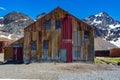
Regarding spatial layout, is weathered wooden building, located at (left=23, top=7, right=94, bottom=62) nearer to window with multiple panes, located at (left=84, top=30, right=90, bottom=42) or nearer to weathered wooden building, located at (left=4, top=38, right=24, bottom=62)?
window with multiple panes, located at (left=84, top=30, right=90, bottom=42)

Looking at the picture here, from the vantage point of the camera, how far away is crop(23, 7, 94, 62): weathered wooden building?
4181cm

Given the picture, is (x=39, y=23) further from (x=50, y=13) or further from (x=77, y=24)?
(x=77, y=24)

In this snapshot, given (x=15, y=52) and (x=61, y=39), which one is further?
(x=15, y=52)

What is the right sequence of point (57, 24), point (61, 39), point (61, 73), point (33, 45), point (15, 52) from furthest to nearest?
point (15, 52), point (33, 45), point (57, 24), point (61, 39), point (61, 73)

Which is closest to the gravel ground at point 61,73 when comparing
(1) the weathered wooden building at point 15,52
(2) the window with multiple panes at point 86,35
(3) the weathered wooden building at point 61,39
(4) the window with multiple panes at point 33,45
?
(3) the weathered wooden building at point 61,39

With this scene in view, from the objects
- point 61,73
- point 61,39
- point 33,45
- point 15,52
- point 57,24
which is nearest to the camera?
point 61,73

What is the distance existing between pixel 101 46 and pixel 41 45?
47.0 m

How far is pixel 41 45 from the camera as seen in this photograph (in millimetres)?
42281

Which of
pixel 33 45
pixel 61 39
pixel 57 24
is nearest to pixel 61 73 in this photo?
pixel 61 39

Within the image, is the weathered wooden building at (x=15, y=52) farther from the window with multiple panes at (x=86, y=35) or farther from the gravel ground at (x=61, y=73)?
the gravel ground at (x=61, y=73)

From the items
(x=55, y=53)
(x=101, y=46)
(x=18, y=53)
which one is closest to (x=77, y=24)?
(x=55, y=53)

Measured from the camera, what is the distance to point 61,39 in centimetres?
4200

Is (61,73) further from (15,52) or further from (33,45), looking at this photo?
(15,52)

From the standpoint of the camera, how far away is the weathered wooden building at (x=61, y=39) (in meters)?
41.8
